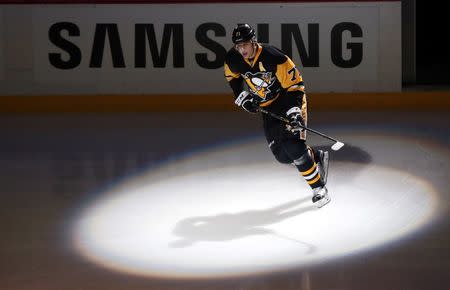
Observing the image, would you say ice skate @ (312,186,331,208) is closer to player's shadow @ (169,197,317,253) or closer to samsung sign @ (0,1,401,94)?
player's shadow @ (169,197,317,253)

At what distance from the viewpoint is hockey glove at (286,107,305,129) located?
539cm

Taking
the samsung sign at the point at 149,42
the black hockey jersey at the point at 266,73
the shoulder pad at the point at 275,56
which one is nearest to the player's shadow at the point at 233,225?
the black hockey jersey at the point at 266,73

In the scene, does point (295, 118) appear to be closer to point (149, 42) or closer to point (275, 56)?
point (275, 56)

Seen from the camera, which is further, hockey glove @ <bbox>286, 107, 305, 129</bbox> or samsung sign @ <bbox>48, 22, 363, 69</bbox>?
samsung sign @ <bbox>48, 22, 363, 69</bbox>

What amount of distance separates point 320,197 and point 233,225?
0.67 meters

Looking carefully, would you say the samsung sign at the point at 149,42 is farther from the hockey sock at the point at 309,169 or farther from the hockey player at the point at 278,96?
the hockey sock at the point at 309,169

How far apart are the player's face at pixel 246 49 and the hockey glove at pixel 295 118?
425 mm

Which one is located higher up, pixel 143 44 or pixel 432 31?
pixel 432 31

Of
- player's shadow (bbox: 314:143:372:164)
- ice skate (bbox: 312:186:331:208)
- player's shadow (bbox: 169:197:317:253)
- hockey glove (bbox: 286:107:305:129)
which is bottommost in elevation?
player's shadow (bbox: 169:197:317:253)

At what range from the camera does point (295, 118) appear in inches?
212

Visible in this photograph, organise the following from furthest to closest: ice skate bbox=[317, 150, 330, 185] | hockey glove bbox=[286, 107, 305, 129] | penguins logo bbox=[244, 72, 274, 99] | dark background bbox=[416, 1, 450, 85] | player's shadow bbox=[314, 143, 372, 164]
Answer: dark background bbox=[416, 1, 450, 85] → player's shadow bbox=[314, 143, 372, 164] → ice skate bbox=[317, 150, 330, 185] → penguins logo bbox=[244, 72, 274, 99] → hockey glove bbox=[286, 107, 305, 129]

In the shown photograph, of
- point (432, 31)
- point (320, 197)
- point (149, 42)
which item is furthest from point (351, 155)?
point (432, 31)

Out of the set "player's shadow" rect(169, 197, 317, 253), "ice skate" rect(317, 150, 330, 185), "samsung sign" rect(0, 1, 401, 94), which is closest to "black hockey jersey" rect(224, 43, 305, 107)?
"ice skate" rect(317, 150, 330, 185)

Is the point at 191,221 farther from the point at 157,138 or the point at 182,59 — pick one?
the point at 182,59
